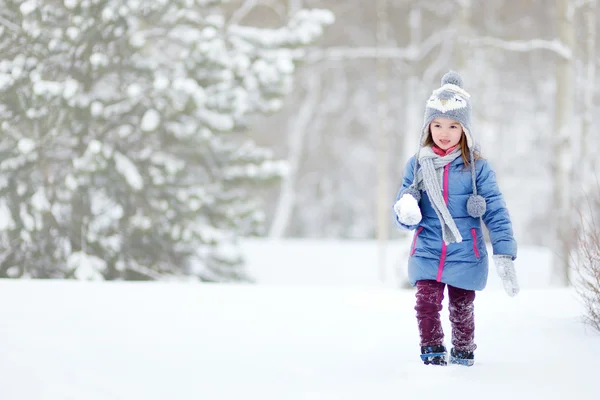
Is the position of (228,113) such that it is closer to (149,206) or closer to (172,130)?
(172,130)

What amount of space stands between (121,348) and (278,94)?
625cm

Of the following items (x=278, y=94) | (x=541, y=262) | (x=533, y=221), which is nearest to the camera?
(x=278, y=94)

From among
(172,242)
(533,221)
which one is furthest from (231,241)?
(533,221)

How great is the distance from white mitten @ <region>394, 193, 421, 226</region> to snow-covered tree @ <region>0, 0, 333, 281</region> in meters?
5.98

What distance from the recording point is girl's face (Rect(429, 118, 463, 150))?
11.2ft

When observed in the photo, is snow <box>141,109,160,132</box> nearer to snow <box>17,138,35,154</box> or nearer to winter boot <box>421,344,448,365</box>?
snow <box>17,138,35,154</box>

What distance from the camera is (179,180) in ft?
30.9

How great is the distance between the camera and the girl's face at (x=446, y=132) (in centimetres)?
342

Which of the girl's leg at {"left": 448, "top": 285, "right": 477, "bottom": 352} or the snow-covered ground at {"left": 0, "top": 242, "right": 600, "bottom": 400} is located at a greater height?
the girl's leg at {"left": 448, "top": 285, "right": 477, "bottom": 352}

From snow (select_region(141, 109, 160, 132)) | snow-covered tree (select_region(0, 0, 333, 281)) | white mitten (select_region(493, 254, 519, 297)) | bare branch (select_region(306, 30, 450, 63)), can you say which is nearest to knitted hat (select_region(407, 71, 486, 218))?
white mitten (select_region(493, 254, 519, 297))

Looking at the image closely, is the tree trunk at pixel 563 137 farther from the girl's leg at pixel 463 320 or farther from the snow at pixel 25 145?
the snow at pixel 25 145

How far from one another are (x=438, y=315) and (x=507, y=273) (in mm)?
398

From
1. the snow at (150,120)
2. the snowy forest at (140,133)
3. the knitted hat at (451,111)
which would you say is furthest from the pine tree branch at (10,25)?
the knitted hat at (451,111)

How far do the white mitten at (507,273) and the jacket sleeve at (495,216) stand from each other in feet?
0.09
